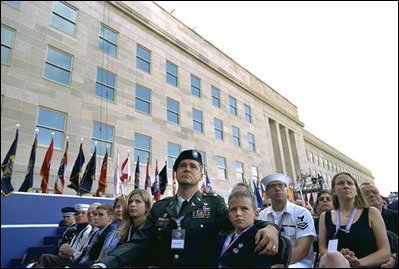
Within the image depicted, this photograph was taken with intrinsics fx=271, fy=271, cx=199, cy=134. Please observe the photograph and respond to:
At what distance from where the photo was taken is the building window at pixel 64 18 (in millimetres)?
13469

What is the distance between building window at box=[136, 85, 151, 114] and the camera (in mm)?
16058

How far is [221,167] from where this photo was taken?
20234mm

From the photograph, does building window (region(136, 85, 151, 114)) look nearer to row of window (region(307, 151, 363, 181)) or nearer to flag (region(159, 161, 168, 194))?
flag (region(159, 161, 168, 194))

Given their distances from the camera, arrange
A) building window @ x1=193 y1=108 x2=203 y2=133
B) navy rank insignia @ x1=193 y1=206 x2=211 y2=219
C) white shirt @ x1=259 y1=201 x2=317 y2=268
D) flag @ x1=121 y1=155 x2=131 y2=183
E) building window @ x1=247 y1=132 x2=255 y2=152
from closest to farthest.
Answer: navy rank insignia @ x1=193 y1=206 x2=211 y2=219 → white shirt @ x1=259 y1=201 x2=317 y2=268 → flag @ x1=121 y1=155 x2=131 y2=183 → building window @ x1=193 y1=108 x2=203 y2=133 → building window @ x1=247 y1=132 x2=255 y2=152

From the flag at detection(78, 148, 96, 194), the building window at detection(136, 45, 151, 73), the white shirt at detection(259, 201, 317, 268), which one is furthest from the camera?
the building window at detection(136, 45, 151, 73)

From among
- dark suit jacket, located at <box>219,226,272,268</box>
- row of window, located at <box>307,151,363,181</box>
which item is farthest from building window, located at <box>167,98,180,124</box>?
row of window, located at <box>307,151,363,181</box>

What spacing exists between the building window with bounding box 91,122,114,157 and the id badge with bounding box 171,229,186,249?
11492 millimetres

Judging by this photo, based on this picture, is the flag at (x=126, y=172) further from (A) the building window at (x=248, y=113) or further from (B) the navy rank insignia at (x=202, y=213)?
(A) the building window at (x=248, y=113)

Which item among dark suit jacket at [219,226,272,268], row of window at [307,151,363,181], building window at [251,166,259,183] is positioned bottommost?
dark suit jacket at [219,226,272,268]

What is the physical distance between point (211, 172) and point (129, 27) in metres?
10.9

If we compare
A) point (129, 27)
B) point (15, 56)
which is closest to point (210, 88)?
point (129, 27)

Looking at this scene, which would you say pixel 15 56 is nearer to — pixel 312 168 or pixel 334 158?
pixel 312 168

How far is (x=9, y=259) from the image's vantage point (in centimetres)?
683

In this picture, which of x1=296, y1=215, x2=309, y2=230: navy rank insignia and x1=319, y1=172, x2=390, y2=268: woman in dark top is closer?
x1=319, y1=172, x2=390, y2=268: woman in dark top
